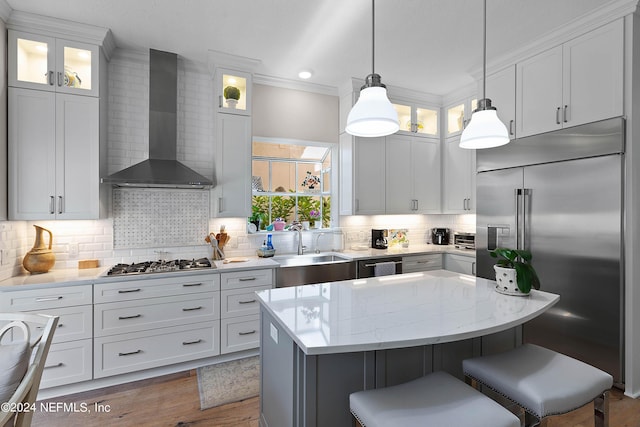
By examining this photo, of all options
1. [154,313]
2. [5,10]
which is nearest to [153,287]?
[154,313]

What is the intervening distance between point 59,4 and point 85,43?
1.14 ft

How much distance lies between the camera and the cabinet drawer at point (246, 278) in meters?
2.86

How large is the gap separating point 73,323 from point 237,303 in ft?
4.02

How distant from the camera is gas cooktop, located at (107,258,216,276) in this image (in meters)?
2.61

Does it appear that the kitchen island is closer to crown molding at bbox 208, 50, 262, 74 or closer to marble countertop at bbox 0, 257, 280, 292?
marble countertop at bbox 0, 257, 280, 292

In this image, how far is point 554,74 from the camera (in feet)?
9.08

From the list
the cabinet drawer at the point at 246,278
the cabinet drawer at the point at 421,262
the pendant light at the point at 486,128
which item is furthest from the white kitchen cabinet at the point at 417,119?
the cabinet drawer at the point at 246,278

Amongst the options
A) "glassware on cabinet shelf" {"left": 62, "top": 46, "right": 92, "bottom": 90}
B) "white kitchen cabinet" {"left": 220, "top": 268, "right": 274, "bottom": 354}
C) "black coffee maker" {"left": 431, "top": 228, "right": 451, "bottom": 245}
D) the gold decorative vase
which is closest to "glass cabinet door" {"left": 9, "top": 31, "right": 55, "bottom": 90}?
"glassware on cabinet shelf" {"left": 62, "top": 46, "right": 92, "bottom": 90}

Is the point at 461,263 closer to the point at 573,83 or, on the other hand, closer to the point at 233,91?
the point at 573,83

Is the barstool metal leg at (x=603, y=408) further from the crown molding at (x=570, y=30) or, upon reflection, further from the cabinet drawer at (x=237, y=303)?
the crown molding at (x=570, y=30)

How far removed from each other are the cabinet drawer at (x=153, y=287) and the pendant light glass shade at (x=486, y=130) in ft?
7.57

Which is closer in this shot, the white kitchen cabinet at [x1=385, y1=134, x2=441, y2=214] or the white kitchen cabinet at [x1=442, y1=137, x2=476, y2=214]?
the white kitchen cabinet at [x1=442, y1=137, x2=476, y2=214]

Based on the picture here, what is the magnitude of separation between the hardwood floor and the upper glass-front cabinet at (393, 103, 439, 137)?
3.20 metres

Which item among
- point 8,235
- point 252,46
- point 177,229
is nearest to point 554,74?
point 252,46
